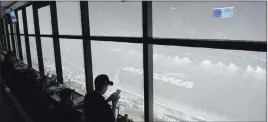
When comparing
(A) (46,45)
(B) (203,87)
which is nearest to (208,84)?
(B) (203,87)

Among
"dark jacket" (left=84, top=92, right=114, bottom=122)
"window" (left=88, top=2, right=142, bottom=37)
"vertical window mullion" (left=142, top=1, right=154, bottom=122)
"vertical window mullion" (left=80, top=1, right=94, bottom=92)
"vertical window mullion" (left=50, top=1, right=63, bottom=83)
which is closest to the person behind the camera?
"dark jacket" (left=84, top=92, right=114, bottom=122)

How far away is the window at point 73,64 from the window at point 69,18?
21 cm

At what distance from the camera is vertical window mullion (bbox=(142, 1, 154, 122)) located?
2557mm

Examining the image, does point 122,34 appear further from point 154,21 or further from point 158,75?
point 158,75

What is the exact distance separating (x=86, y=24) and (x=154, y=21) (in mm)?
1671

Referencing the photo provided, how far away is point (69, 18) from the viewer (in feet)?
16.1

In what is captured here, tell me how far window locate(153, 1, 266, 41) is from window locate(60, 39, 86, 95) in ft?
6.66

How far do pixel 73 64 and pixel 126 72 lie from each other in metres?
2.07

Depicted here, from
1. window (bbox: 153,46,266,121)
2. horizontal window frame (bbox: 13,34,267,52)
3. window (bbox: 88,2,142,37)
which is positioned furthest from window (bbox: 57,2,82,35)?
window (bbox: 153,46,266,121)

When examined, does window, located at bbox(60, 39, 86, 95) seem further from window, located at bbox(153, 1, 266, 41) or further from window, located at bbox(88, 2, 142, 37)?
window, located at bbox(153, 1, 266, 41)

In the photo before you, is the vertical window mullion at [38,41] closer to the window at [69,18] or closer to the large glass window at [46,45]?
the large glass window at [46,45]

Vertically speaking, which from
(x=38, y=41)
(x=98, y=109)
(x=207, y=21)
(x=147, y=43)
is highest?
(x=207, y=21)

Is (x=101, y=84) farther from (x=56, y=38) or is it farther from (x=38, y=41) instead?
(x=38, y=41)

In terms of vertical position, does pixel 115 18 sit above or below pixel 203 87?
above
